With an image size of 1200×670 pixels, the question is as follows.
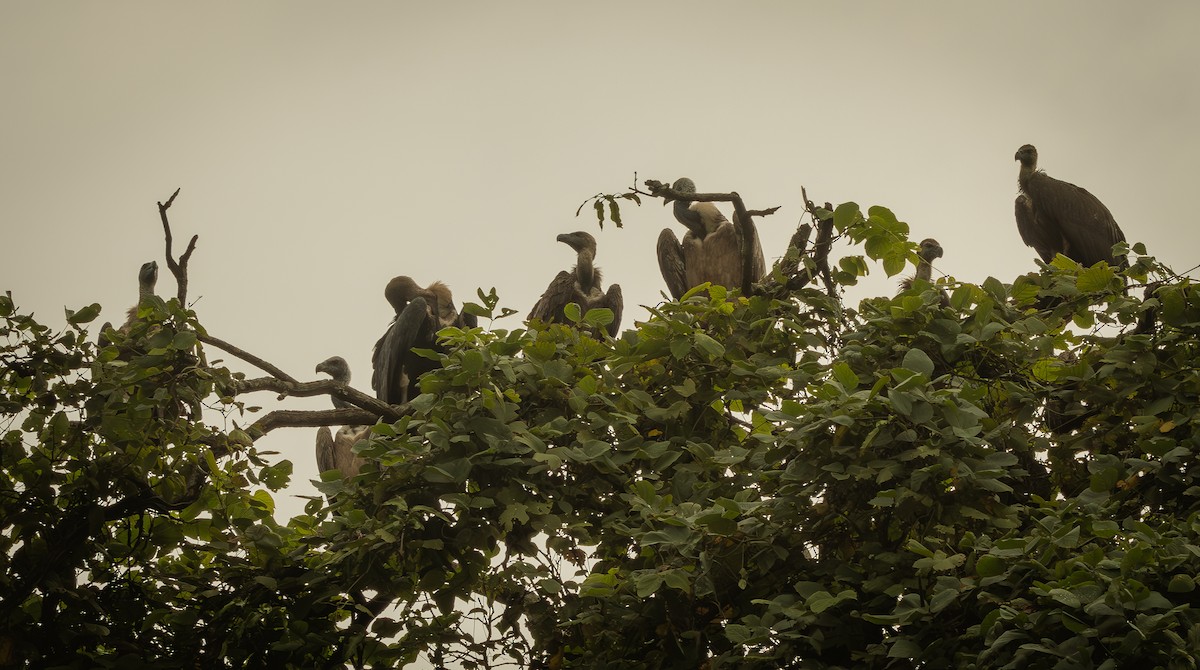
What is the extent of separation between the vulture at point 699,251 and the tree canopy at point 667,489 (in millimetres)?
3907

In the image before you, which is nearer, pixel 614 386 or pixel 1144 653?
pixel 1144 653

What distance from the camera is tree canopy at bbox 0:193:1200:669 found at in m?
4.12

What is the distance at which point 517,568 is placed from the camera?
5.02 meters

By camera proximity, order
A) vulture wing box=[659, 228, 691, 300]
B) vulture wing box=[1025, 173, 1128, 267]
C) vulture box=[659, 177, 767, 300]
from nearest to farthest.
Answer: vulture wing box=[1025, 173, 1128, 267]
vulture box=[659, 177, 767, 300]
vulture wing box=[659, 228, 691, 300]

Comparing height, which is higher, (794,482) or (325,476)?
(325,476)

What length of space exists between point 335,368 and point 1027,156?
643 cm

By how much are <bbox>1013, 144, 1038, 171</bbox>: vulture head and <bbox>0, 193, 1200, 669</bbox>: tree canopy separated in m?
3.91

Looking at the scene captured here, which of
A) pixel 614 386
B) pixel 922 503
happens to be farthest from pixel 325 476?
pixel 922 503

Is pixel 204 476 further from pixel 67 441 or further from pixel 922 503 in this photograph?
pixel 922 503

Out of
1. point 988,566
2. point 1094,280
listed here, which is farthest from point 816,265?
point 988,566

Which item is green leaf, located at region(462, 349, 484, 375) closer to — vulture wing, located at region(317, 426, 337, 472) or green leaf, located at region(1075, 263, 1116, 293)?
green leaf, located at region(1075, 263, 1116, 293)

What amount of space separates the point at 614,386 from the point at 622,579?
42.9 inches

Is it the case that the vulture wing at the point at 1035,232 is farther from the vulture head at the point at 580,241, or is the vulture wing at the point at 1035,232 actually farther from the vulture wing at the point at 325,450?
the vulture wing at the point at 325,450

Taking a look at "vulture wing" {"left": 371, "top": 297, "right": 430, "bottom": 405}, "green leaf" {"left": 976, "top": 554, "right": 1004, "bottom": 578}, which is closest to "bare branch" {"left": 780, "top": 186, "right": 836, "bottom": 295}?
"green leaf" {"left": 976, "top": 554, "right": 1004, "bottom": 578}
